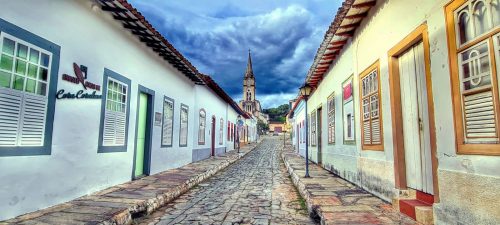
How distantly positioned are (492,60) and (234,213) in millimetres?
4180

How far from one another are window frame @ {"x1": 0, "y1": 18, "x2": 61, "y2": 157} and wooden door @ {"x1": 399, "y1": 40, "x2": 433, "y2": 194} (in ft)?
18.2

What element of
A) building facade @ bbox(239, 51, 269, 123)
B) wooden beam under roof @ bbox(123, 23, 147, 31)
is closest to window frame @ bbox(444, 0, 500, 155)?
wooden beam under roof @ bbox(123, 23, 147, 31)

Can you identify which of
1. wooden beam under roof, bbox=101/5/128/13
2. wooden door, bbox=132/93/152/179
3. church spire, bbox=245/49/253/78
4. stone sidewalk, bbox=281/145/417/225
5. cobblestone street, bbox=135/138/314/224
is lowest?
cobblestone street, bbox=135/138/314/224

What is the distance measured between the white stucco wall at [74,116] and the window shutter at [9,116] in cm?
26

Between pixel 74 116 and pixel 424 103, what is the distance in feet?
18.4

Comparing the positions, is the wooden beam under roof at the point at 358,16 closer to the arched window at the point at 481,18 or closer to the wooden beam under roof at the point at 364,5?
the wooden beam under roof at the point at 364,5

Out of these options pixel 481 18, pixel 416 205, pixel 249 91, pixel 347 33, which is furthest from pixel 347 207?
pixel 249 91

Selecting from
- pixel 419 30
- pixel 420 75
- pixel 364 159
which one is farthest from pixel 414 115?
pixel 364 159

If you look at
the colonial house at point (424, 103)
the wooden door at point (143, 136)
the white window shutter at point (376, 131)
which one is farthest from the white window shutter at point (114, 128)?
the white window shutter at point (376, 131)

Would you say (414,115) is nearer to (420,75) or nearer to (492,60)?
(420,75)

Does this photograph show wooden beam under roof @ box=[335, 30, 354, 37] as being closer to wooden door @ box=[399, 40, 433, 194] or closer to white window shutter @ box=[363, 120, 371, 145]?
white window shutter @ box=[363, 120, 371, 145]

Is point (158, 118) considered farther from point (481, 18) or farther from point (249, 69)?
point (249, 69)

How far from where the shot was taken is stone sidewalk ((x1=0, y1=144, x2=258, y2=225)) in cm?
408

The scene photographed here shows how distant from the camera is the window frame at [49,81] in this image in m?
4.06
